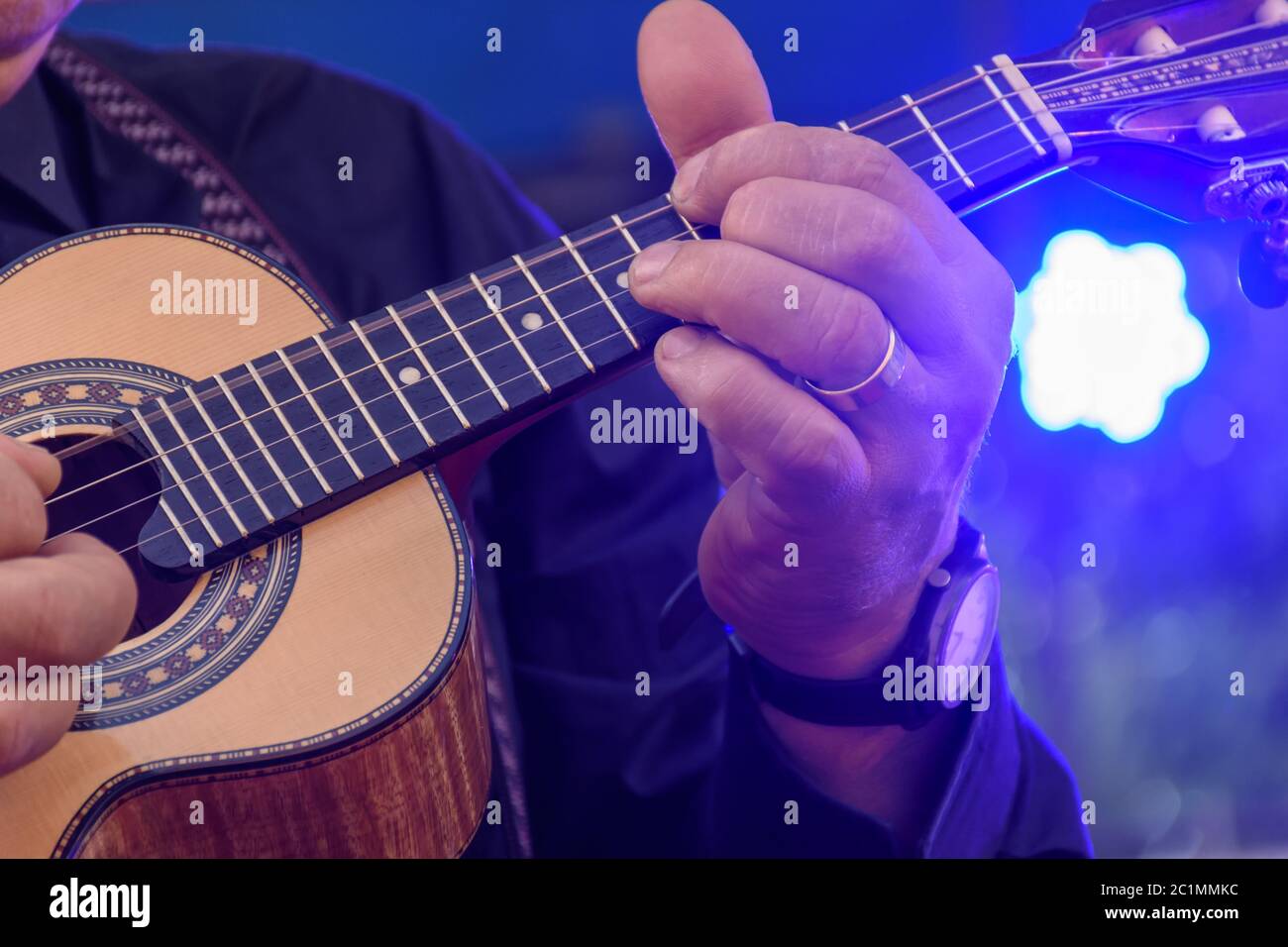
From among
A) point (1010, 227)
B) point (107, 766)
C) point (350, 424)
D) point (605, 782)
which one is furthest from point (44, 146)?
point (1010, 227)

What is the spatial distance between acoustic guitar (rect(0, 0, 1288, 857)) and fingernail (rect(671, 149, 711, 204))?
0.02 meters

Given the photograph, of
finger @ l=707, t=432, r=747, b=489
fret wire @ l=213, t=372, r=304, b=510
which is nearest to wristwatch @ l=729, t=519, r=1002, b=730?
finger @ l=707, t=432, r=747, b=489

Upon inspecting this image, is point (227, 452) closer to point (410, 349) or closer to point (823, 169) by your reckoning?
point (410, 349)

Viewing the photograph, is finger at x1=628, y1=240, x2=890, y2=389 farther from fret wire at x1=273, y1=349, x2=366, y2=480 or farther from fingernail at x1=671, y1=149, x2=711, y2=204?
fret wire at x1=273, y1=349, x2=366, y2=480

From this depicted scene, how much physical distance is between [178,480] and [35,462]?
0.30ft

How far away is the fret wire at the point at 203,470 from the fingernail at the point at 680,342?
276mm

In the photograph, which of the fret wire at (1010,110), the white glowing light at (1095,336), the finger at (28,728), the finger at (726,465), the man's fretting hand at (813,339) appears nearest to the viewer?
the finger at (28,728)

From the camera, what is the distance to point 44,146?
862mm

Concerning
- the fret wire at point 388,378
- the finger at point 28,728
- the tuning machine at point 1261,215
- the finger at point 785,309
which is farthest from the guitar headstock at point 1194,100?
the finger at point 28,728

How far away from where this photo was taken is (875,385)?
645mm

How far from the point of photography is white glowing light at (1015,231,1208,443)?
3.57ft

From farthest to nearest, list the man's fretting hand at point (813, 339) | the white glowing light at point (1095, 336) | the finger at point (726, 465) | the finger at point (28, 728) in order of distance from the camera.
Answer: the white glowing light at point (1095, 336), the finger at point (726, 465), the man's fretting hand at point (813, 339), the finger at point (28, 728)

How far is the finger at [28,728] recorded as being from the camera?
52 cm

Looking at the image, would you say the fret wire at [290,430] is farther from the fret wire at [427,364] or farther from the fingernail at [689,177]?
the fingernail at [689,177]
